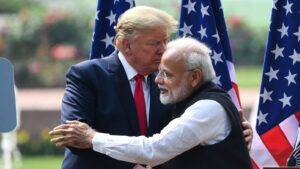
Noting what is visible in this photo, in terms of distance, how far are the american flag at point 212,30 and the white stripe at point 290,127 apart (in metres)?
0.30

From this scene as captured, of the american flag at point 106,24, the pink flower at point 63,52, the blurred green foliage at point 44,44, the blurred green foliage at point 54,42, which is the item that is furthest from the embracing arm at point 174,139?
the pink flower at point 63,52

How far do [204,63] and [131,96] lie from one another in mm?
525

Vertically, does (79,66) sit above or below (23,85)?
above

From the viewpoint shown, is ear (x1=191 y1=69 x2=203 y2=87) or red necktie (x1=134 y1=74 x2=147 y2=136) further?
red necktie (x1=134 y1=74 x2=147 y2=136)

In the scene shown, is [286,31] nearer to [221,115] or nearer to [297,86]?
[297,86]

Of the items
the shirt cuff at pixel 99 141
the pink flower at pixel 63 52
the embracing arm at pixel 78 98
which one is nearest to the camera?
the shirt cuff at pixel 99 141

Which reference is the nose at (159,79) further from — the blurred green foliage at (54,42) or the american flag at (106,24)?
the blurred green foliage at (54,42)

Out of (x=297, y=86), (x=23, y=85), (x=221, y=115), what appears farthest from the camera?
(x=23, y=85)

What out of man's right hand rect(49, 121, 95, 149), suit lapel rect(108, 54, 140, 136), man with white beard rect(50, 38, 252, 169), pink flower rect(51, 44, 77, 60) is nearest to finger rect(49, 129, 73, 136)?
man's right hand rect(49, 121, 95, 149)

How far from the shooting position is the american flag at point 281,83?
5891 millimetres

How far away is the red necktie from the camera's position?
4.88m

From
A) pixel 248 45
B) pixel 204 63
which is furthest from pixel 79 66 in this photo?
pixel 248 45

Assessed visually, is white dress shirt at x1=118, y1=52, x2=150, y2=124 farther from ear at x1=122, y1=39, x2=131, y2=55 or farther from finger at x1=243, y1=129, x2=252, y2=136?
finger at x1=243, y1=129, x2=252, y2=136

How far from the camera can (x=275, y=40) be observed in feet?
19.4
